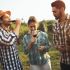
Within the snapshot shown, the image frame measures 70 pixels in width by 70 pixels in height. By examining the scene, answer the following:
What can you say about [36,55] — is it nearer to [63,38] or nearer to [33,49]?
[33,49]

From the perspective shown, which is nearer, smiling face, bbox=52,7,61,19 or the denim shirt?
smiling face, bbox=52,7,61,19

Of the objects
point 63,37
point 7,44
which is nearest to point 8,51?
point 7,44

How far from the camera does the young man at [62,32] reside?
5641mm

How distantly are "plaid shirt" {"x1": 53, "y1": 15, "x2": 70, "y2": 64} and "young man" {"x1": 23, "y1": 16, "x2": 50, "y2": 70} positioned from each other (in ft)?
2.31

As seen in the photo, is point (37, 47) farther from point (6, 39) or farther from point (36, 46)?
point (6, 39)

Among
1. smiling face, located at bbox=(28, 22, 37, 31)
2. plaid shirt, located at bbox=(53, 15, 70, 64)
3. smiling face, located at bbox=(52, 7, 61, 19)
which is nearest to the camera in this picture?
plaid shirt, located at bbox=(53, 15, 70, 64)

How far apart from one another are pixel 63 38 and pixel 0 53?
1.22 metres

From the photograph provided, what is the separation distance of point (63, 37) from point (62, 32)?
3.4 inches

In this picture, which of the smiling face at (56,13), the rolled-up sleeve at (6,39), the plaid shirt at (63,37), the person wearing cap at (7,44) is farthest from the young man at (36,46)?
the smiling face at (56,13)

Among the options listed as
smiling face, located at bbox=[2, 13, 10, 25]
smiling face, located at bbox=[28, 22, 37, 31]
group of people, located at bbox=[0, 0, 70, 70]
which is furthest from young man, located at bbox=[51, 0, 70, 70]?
smiling face, located at bbox=[2, 13, 10, 25]

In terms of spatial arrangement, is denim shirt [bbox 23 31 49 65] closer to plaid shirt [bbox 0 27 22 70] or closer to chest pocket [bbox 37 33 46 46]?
chest pocket [bbox 37 33 46 46]

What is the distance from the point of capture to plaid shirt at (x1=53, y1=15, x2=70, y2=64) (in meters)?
5.62

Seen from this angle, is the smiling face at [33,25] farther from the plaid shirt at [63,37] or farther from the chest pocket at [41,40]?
the plaid shirt at [63,37]

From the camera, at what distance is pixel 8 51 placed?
6.14 m
